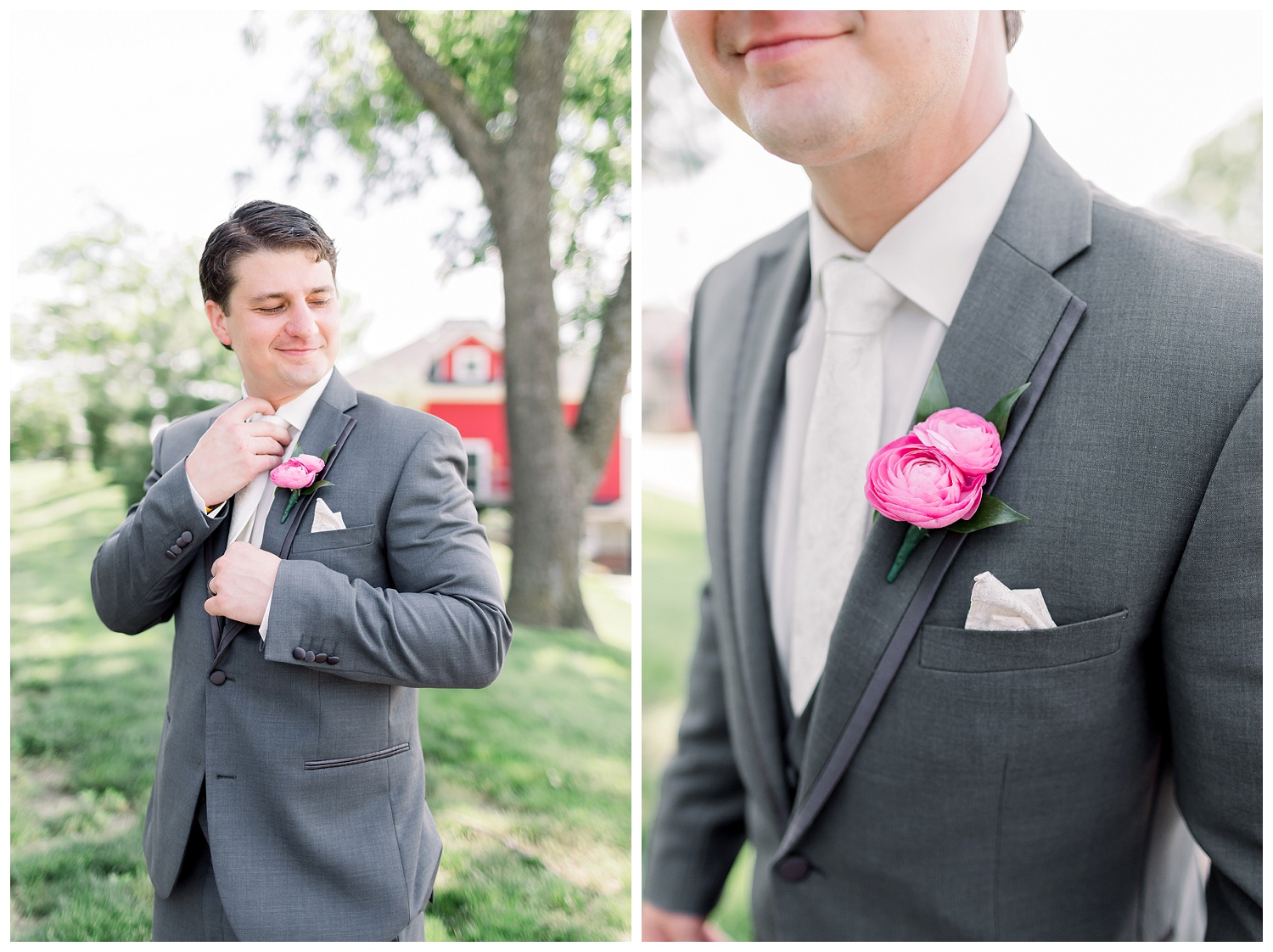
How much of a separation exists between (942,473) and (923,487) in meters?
0.03

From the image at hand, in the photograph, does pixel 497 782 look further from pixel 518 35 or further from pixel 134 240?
pixel 518 35

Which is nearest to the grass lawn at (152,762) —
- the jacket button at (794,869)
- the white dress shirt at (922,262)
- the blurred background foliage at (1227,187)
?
the jacket button at (794,869)

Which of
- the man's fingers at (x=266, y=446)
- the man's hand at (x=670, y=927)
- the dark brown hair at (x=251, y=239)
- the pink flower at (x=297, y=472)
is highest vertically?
the dark brown hair at (x=251, y=239)

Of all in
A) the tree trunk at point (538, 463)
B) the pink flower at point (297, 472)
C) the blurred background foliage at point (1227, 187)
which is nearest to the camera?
the pink flower at point (297, 472)

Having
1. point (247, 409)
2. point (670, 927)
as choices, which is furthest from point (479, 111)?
point (670, 927)

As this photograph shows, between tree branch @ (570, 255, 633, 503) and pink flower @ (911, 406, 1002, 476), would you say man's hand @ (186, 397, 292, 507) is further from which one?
tree branch @ (570, 255, 633, 503)

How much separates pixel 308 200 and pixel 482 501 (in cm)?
84

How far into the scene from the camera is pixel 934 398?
1.24m

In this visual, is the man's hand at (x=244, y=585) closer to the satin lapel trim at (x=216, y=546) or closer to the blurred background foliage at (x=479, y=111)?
the satin lapel trim at (x=216, y=546)

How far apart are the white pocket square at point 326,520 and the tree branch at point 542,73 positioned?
1.17 metres

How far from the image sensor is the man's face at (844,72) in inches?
46.2

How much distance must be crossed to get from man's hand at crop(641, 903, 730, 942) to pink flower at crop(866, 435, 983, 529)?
1.09m

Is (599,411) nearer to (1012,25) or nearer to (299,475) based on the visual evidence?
(299,475)

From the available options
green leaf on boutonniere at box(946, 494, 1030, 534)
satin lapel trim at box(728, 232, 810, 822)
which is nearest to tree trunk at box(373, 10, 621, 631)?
satin lapel trim at box(728, 232, 810, 822)
